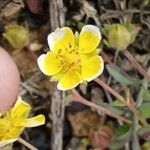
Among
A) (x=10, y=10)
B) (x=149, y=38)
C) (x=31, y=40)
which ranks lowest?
(x=149, y=38)

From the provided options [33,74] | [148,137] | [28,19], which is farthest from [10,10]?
[148,137]

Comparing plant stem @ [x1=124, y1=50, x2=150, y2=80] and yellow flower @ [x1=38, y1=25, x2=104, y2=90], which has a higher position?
yellow flower @ [x1=38, y1=25, x2=104, y2=90]

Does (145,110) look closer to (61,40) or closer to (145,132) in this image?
(145,132)

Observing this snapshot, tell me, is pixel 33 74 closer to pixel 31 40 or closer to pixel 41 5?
pixel 31 40

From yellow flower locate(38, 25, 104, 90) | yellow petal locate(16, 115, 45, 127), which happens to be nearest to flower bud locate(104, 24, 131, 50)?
yellow flower locate(38, 25, 104, 90)

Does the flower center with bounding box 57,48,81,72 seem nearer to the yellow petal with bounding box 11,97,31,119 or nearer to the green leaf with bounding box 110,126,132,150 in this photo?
the yellow petal with bounding box 11,97,31,119

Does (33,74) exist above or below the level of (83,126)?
above

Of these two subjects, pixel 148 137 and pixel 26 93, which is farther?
pixel 26 93
